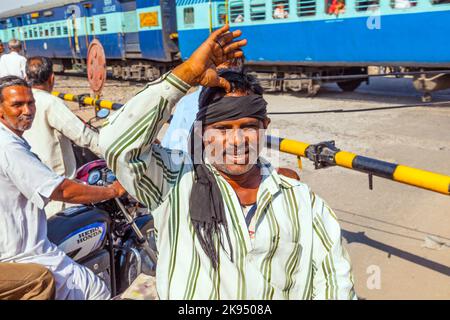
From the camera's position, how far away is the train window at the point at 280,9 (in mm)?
12306

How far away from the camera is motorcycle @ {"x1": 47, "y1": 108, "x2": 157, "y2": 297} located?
2865 mm

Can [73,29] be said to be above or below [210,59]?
above

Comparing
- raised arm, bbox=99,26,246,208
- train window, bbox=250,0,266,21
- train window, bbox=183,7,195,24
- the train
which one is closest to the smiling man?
raised arm, bbox=99,26,246,208

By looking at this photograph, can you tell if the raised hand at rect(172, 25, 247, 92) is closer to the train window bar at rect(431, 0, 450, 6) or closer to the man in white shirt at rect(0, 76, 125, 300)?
the man in white shirt at rect(0, 76, 125, 300)

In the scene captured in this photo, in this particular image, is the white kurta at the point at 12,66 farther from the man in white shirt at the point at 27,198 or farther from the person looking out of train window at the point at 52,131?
the man in white shirt at the point at 27,198

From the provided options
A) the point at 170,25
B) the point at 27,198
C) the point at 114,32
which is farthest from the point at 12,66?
the point at 114,32

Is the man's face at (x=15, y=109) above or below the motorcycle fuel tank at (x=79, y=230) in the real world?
above

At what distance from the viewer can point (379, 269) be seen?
3.58m

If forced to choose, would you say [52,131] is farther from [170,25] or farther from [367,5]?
[170,25]

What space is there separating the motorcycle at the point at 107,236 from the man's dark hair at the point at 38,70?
2.38ft

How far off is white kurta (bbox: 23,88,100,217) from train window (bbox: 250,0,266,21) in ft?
34.3

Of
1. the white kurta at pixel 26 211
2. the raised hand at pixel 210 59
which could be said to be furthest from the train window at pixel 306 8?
the raised hand at pixel 210 59

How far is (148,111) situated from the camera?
141cm

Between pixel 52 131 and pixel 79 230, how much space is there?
0.81 metres
